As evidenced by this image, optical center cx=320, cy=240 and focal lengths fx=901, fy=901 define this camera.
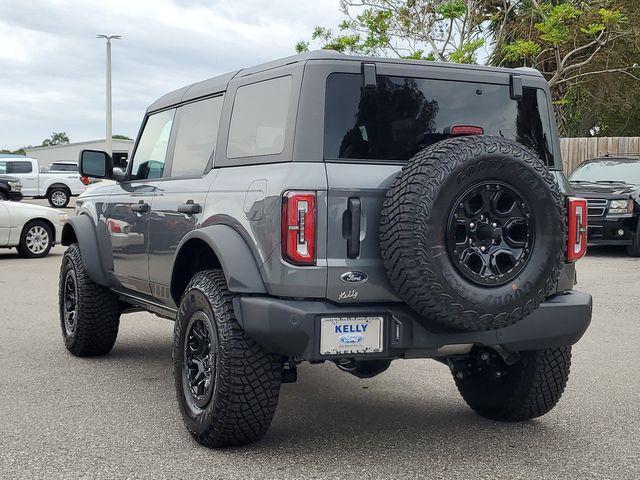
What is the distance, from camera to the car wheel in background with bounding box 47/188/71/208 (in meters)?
34.4

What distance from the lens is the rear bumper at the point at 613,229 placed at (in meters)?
15.1

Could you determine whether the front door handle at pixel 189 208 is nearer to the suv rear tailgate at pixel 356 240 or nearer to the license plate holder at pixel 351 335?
the suv rear tailgate at pixel 356 240

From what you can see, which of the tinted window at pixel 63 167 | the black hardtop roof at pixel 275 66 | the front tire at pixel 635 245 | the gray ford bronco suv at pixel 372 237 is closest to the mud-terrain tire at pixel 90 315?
the black hardtop roof at pixel 275 66

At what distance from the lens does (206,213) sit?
4832 millimetres

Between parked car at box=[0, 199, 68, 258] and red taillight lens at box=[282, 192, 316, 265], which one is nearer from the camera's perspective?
red taillight lens at box=[282, 192, 316, 265]

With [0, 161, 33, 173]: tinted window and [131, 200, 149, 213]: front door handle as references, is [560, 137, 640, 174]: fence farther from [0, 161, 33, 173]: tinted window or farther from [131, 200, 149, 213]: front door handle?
[0, 161, 33, 173]: tinted window

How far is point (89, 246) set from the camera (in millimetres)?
6688

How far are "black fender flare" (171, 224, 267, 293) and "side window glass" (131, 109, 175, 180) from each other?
1.61 meters

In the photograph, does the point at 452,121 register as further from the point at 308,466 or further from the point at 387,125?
the point at 308,466

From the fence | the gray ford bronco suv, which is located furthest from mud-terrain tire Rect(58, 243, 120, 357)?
the fence

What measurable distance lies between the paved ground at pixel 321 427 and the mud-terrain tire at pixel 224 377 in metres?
0.15

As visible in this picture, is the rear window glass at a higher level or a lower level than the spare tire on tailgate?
higher

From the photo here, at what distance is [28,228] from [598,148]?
14523 millimetres

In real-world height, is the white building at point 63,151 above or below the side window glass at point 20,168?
above
